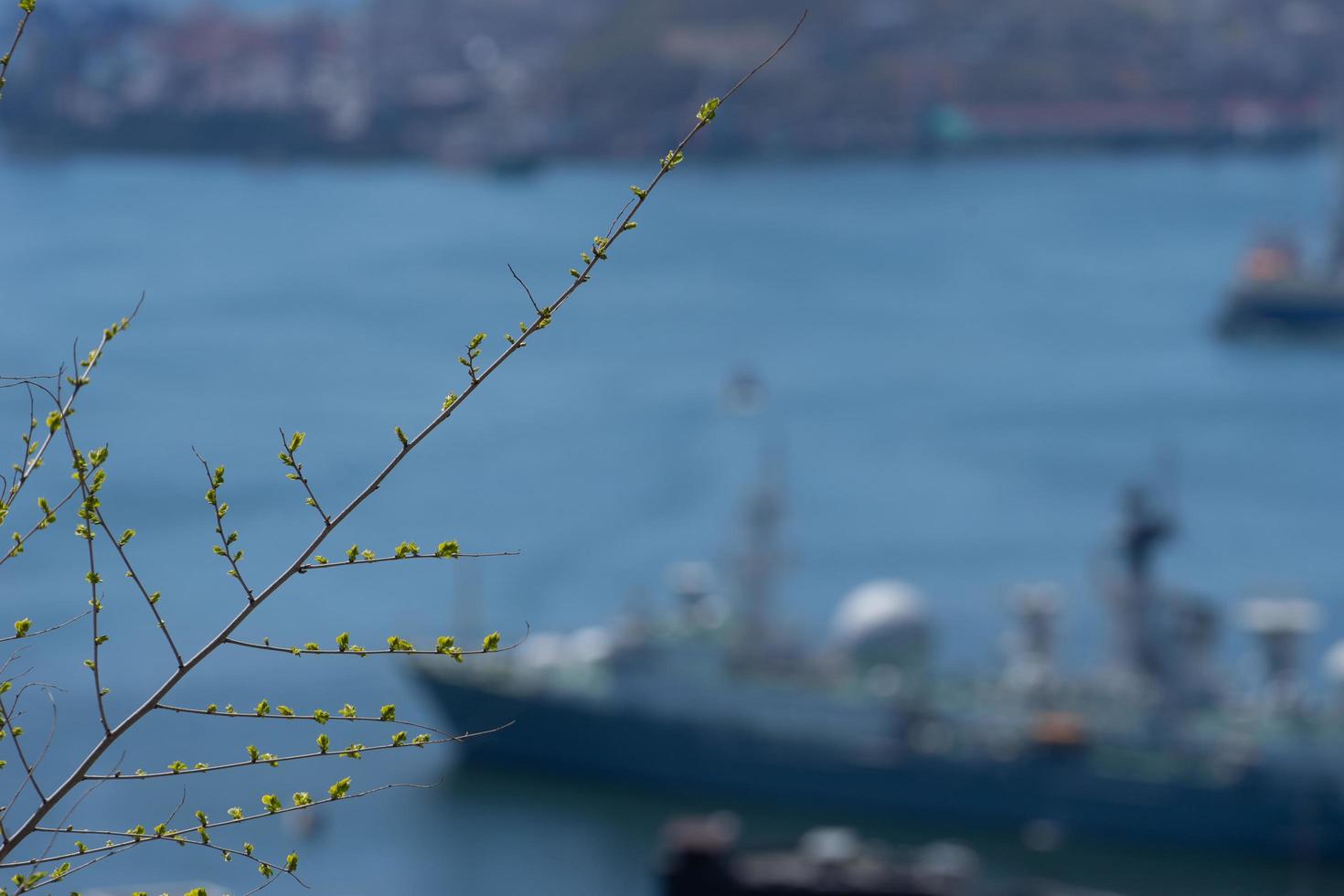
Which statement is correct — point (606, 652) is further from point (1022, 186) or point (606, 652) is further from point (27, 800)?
point (1022, 186)

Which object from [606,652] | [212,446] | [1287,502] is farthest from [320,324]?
[606,652]

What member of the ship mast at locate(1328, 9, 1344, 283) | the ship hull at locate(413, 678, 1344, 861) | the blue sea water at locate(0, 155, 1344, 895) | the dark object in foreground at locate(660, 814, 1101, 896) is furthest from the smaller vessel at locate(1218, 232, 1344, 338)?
the dark object in foreground at locate(660, 814, 1101, 896)

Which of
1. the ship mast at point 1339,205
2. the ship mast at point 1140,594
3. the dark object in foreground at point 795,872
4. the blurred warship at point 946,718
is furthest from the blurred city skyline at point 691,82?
the dark object in foreground at point 795,872

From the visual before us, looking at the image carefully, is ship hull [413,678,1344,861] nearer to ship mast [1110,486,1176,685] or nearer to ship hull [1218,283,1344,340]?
ship mast [1110,486,1176,685]

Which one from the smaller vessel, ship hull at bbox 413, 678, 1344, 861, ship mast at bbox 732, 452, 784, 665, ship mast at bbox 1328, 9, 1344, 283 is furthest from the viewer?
ship mast at bbox 1328, 9, 1344, 283

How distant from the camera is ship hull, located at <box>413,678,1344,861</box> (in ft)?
40.8

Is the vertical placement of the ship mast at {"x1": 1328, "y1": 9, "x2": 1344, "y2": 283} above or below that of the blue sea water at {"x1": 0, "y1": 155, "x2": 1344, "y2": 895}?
above

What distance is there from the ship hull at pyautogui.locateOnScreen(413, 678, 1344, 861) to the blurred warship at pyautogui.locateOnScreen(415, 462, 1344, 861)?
0.5 inches

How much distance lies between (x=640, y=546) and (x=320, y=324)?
14197mm

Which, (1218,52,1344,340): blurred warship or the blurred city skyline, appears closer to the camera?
(1218,52,1344,340): blurred warship

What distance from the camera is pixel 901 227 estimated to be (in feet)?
137

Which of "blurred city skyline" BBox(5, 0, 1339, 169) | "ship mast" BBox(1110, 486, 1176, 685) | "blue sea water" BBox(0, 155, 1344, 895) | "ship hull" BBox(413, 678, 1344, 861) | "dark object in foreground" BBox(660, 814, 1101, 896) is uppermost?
"blurred city skyline" BBox(5, 0, 1339, 169)

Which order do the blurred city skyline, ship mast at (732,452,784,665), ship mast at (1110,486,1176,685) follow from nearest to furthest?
ship mast at (1110,486,1176,685) < ship mast at (732,452,784,665) < the blurred city skyline

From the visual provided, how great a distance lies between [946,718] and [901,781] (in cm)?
53
